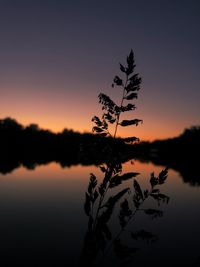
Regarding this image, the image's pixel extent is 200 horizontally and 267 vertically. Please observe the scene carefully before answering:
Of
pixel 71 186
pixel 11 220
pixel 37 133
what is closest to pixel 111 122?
pixel 11 220

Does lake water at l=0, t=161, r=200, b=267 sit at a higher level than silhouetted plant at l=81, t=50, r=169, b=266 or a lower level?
lower

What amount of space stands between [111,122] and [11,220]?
18636 mm

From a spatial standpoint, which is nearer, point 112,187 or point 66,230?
point 112,187

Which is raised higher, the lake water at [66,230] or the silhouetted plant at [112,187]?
the silhouetted plant at [112,187]

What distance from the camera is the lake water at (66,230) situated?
15.6 m

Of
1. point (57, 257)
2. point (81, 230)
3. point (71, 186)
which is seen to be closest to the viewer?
point (57, 257)

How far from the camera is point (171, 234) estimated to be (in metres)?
20.9

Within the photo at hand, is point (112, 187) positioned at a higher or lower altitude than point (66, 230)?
higher

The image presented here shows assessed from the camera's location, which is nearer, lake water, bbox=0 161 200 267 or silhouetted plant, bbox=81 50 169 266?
silhouetted plant, bbox=81 50 169 266

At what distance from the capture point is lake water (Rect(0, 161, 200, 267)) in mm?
15641

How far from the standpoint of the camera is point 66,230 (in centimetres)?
2036

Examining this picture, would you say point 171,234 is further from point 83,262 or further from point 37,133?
point 37,133

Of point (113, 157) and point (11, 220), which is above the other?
point (113, 157)

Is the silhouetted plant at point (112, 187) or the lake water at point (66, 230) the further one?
the lake water at point (66, 230)
